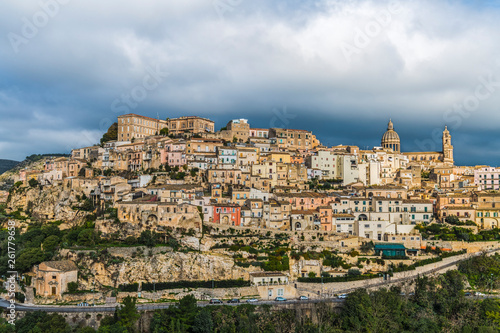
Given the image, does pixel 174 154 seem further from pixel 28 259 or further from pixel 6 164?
pixel 6 164

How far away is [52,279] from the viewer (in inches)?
1663

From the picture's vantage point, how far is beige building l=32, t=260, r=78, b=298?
138ft

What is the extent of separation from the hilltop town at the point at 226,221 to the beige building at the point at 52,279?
3.5 inches

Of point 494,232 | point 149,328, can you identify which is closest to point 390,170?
point 494,232

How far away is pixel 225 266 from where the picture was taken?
4428 cm

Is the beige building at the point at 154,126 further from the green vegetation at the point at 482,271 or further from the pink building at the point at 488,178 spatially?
the green vegetation at the point at 482,271

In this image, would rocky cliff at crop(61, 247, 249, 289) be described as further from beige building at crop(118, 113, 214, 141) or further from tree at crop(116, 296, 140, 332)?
beige building at crop(118, 113, 214, 141)

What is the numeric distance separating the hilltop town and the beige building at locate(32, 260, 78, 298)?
9 centimetres

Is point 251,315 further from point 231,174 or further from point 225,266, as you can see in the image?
point 231,174

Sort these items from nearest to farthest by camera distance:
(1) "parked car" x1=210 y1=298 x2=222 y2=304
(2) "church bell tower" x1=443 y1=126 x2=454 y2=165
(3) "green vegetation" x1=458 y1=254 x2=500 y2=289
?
1. (1) "parked car" x1=210 y1=298 x2=222 y2=304
2. (3) "green vegetation" x1=458 y1=254 x2=500 y2=289
3. (2) "church bell tower" x1=443 y1=126 x2=454 y2=165

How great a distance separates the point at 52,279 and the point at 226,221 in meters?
17.3

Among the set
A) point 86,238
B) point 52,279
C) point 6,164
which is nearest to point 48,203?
point 86,238

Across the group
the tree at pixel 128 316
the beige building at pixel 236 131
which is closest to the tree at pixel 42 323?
the tree at pixel 128 316

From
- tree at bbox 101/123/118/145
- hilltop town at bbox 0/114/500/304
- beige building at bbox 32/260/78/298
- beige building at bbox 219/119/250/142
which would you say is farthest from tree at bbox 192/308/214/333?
tree at bbox 101/123/118/145
